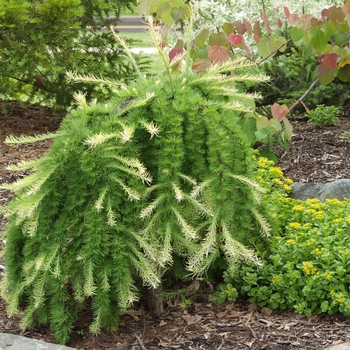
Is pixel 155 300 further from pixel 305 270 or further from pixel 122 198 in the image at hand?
pixel 305 270

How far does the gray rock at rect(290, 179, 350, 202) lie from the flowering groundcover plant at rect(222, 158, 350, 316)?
66 cm

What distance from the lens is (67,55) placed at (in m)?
5.99

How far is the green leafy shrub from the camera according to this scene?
6.18 metres

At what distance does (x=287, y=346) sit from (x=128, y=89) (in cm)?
154

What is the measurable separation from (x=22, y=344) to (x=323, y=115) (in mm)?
4230

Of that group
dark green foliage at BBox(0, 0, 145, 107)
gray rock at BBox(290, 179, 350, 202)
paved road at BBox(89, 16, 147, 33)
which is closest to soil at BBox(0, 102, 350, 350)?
gray rock at BBox(290, 179, 350, 202)

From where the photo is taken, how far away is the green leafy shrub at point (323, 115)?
6.18 m

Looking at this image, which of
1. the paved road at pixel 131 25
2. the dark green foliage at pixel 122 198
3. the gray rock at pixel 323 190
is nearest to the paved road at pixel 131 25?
the paved road at pixel 131 25

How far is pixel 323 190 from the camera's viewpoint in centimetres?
446

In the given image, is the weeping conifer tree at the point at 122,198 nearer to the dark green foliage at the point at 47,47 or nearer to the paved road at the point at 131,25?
the dark green foliage at the point at 47,47

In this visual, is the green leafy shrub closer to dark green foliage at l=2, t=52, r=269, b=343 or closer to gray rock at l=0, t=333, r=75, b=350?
dark green foliage at l=2, t=52, r=269, b=343

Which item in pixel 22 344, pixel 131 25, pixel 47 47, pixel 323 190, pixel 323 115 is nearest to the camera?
pixel 22 344

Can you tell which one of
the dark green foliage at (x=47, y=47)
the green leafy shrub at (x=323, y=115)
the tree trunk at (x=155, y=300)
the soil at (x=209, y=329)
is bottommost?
the soil at (x=209, y=329)

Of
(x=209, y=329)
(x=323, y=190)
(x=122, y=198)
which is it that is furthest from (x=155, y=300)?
(x=323, y=190)
